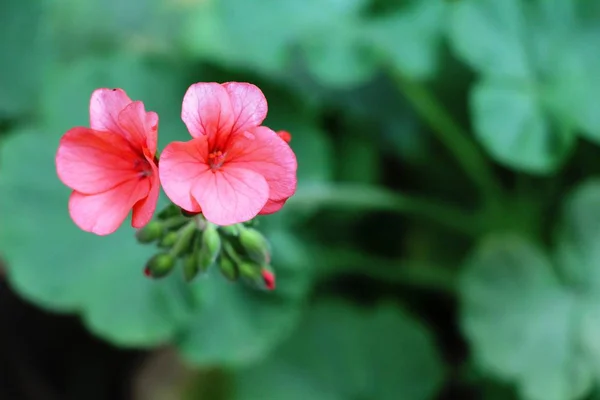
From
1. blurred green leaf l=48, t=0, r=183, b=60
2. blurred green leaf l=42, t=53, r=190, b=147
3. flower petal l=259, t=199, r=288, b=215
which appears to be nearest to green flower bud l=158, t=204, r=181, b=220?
flower petal l=259, t=199, r=288, b=215

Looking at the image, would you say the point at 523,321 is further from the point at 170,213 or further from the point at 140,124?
the point at 140,124

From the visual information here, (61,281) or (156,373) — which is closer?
(61,281)

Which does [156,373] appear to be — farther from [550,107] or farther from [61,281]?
[550,107]

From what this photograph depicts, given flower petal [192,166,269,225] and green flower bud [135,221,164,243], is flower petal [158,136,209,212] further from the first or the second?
green flower bud [135,221,164,243]

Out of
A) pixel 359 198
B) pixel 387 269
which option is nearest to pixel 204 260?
pixel 359 198

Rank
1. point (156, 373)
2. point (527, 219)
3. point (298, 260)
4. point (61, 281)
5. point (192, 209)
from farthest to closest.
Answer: point (156, 373) < point (527, 219) < point (298, 260) < point (61, 281) < point (192, 209)

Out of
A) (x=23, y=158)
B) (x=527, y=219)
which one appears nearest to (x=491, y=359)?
(x=527, y=219)
